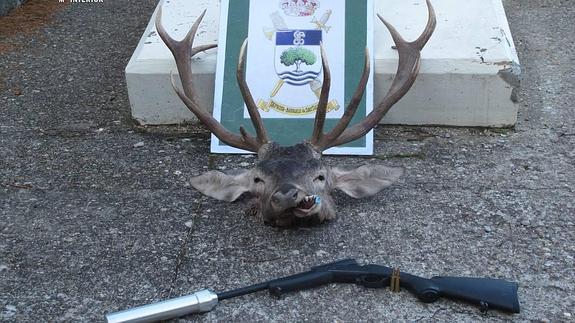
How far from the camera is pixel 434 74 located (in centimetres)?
497

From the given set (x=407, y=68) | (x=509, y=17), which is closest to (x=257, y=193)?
(x=407, y=68)

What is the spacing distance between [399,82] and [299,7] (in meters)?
0.98

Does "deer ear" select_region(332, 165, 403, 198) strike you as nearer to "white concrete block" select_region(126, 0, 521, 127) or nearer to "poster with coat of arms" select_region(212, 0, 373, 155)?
"poster with coat of arms" select_region(212, 0, 373, 155)

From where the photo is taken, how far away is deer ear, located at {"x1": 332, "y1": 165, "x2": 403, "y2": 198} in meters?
4.29

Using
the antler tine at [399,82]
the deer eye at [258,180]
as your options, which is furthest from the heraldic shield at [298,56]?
the deer eye at [258,180]

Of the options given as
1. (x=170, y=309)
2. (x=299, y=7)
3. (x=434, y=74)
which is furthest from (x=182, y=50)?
(x=170, y=309)

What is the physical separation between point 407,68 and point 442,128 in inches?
24.0

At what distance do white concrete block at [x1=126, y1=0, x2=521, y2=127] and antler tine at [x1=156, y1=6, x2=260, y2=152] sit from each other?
288mm

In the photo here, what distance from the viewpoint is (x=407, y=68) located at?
470cm

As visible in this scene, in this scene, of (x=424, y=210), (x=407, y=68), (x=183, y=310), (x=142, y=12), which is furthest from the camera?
(x=142, y=12)

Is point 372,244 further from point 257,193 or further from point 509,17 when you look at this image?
point 509,17

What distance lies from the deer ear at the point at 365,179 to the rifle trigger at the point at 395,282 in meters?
0.80

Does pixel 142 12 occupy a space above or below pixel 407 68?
below

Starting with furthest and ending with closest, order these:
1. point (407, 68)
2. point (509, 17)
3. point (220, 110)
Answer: point (509, 17) < point (220, 110) < point (407, 68)
